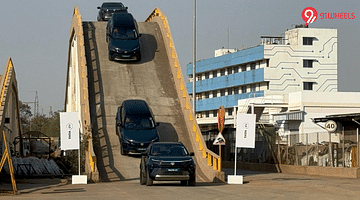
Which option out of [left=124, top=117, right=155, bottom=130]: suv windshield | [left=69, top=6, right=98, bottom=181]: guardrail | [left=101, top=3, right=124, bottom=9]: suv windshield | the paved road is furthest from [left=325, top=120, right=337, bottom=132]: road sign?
[left=101, top=3, right=124, bottom=9]: suv windshield

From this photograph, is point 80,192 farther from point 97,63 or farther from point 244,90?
point 244,90

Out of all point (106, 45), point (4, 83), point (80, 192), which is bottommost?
point (80, 192)

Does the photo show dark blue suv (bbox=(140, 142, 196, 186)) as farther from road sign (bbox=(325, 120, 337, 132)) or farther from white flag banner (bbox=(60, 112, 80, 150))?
road sign (bbox=(325, 120, 337, 132))

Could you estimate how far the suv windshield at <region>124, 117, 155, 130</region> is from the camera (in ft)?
99.4

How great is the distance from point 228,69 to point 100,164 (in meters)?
72.2

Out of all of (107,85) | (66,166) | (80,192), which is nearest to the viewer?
(80,192)

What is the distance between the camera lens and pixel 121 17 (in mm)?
40938

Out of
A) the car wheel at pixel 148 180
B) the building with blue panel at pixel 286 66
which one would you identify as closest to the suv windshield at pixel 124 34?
the car wheel at pixel 148 180

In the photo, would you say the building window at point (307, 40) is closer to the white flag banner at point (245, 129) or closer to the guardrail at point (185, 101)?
the guardrail at point (185, 101)

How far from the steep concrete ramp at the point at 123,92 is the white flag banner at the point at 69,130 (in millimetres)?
2595

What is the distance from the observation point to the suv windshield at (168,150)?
2398 centimetres

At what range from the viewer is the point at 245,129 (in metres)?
26.4

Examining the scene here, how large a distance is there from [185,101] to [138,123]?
17.5 feet

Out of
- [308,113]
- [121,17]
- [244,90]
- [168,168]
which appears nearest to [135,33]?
[121,17]
